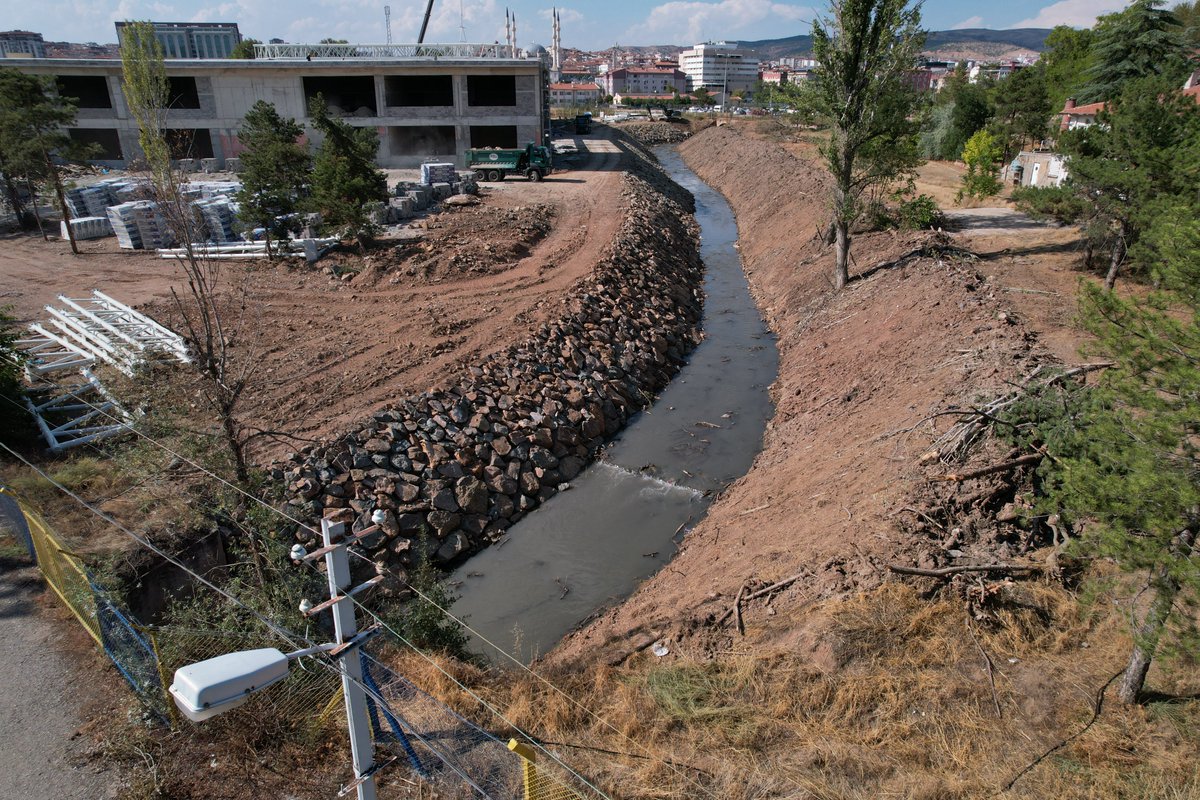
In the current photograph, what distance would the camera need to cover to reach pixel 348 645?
4.49m

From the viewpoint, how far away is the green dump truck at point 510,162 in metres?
37.1

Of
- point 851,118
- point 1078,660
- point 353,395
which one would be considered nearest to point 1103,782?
point 1078,660

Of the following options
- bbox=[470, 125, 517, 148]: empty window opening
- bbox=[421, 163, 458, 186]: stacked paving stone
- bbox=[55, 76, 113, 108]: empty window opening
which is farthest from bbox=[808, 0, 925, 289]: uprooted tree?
bbox=[55, 76, 113, 108]: empty window opening

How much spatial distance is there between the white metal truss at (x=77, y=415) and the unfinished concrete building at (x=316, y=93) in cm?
3220

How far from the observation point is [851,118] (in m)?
18.8

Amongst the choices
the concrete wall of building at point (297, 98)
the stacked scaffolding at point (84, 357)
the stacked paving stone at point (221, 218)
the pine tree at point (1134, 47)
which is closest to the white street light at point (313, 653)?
the stacked scaffolding at point (84, 357)

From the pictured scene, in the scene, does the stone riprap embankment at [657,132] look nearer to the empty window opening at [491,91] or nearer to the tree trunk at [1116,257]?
the empty window opening at [491,91]

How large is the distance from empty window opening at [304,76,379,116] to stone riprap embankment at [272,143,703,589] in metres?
31.2

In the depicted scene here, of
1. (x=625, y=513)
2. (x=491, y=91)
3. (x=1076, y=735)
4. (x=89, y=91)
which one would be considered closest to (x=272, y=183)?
(x=625, y=513)

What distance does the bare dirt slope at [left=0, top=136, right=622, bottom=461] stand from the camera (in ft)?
49.4

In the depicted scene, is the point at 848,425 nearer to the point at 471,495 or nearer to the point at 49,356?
the point at 471,495

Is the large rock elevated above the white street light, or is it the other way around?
the white street light

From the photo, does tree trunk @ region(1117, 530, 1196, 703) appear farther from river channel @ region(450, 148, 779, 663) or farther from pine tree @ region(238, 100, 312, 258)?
pine tree @ region(238, 100, 312, 258)

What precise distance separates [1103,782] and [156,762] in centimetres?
792
